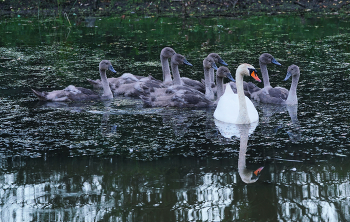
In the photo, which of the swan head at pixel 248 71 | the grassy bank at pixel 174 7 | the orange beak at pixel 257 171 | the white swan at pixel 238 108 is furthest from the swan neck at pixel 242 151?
the grassy bank at pixel 174 7

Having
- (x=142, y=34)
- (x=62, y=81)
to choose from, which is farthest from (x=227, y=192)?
(x=142, y=34)

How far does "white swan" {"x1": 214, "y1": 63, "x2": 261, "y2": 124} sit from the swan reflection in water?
0.09 meters

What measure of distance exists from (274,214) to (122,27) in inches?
651

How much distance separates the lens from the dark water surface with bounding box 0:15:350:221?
202 inches

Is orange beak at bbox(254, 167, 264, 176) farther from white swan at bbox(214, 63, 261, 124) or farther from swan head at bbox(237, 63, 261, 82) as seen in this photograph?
swan head at bbox(237, 63, 261, 82)

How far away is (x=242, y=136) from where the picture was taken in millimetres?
7555

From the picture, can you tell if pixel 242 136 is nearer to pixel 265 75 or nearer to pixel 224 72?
pixel 224 72

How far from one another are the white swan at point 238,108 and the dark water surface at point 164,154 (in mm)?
231

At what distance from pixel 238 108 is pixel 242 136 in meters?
1.01

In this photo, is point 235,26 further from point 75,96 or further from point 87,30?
point 75,96

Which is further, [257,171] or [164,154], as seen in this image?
[164,154]

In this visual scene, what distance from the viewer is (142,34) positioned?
18.5m

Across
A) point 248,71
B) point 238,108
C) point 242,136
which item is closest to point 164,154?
point 242,136

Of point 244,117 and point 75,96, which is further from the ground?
point 75,96
